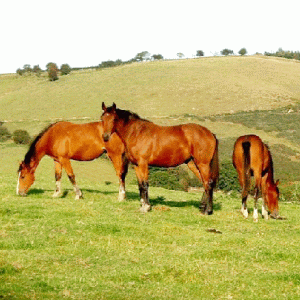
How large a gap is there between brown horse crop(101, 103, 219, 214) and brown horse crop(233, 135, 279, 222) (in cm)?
72

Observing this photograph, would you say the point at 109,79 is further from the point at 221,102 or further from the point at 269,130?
the point at 269,130

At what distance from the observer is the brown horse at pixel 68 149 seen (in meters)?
18.6

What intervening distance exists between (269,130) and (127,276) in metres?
63.5

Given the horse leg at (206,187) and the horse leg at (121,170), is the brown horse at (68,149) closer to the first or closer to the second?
the horse leg at (121,170)

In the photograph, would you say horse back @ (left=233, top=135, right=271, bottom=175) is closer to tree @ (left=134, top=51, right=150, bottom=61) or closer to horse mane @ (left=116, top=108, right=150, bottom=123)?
horse mane @ (left=116, top=108, right=150, bottom=123)

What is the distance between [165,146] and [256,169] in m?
2.58

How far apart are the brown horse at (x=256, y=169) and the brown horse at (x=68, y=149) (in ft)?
Result: 12.3

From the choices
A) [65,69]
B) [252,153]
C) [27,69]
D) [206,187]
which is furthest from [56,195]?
[27,69]

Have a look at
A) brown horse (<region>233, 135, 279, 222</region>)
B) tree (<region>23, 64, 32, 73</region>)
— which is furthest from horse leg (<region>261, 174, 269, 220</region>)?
tree (<region>23, 64, 32, 73</region>)

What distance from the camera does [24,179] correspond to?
1853 centimetres

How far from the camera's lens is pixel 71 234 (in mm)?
13258

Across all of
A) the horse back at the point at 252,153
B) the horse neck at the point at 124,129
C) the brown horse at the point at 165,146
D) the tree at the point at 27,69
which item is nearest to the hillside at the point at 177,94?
the tree at the point at 27,69


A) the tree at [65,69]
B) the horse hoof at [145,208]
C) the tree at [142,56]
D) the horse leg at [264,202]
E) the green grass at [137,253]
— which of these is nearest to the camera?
the green grass at [137,253]

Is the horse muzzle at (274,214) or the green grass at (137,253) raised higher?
the green grass at (137,253)
